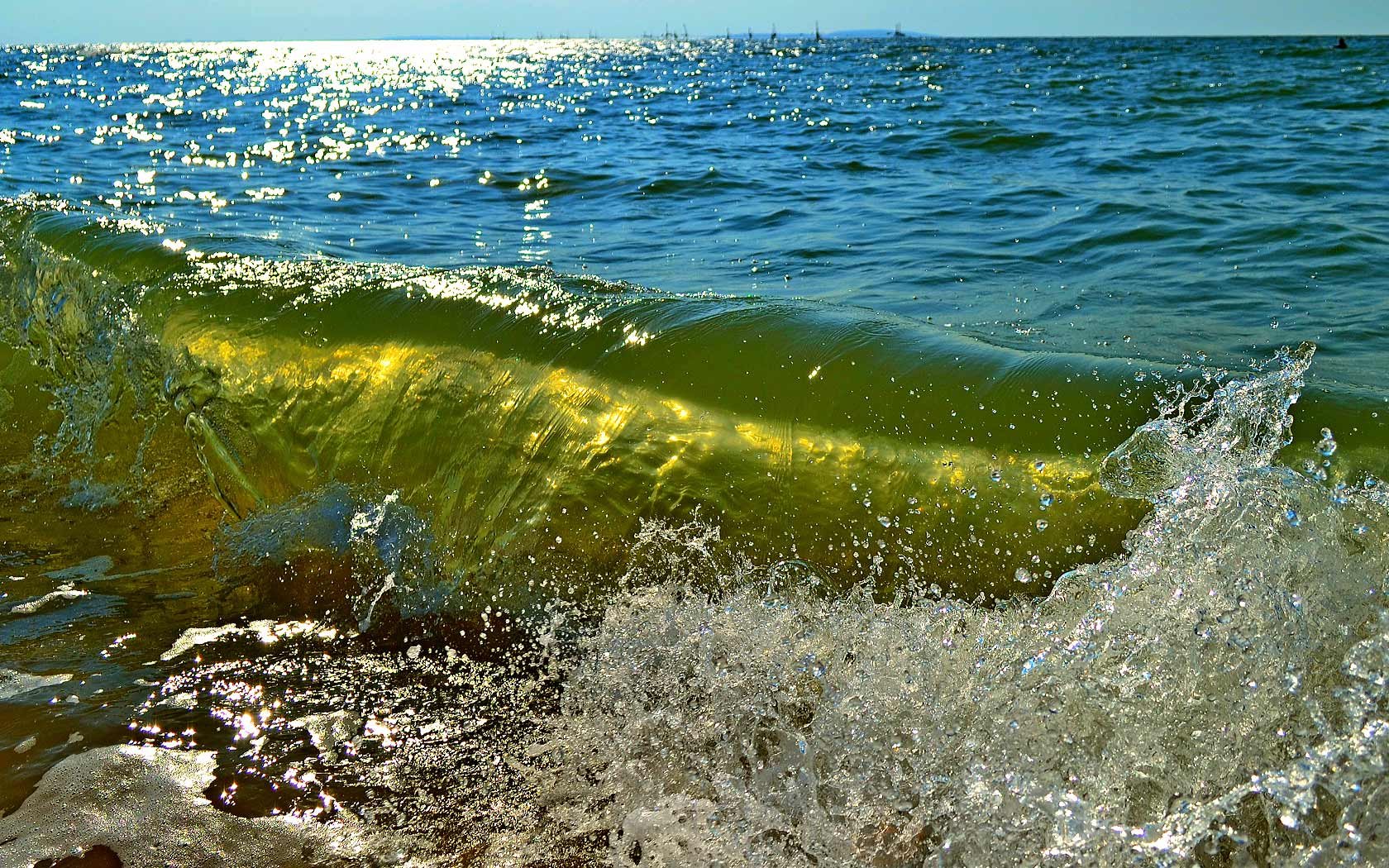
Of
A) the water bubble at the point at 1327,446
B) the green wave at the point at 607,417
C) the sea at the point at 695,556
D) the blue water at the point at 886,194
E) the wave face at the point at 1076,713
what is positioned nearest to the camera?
the wave face at the point at 1076,713

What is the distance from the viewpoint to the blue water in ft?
15.4

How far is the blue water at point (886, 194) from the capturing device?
4.70m

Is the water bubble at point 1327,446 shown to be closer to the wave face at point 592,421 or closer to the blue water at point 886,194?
the wave face at point 592,421

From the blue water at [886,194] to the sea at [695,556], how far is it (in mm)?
77

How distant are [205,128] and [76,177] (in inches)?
205

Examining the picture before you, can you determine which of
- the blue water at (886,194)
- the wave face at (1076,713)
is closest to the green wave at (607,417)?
the wave face at (1076,713)

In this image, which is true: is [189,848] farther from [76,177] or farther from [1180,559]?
[76,177]

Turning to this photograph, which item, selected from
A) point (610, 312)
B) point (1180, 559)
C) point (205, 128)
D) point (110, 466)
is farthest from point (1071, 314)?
point (205, 128)

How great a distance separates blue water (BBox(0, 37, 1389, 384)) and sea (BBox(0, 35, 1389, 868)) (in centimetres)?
8

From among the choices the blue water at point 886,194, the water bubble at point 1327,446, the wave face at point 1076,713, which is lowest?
the wave face at point 1076,713

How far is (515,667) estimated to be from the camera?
2.53 metres

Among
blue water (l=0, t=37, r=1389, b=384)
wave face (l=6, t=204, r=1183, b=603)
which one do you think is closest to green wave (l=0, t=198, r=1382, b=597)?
wave face (l=6, t=204, r=1183, b=603)

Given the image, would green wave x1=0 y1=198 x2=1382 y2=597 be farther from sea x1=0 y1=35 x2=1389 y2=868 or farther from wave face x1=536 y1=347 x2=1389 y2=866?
wave face x1=536 y1=347 x2=1389 y2=866

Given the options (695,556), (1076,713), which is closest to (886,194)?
(695,556)
